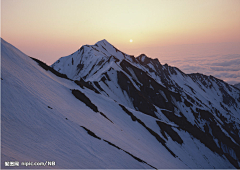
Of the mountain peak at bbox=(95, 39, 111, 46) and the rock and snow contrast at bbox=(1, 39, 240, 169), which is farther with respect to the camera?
the mountain peak at bbox=(95, 39, 111, 46)

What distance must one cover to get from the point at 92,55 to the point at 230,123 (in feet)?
353

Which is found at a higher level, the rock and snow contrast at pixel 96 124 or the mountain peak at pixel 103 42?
the mountain peak at pixel 103 42

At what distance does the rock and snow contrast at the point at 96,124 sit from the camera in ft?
54.4

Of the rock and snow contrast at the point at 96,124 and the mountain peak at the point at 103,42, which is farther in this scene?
the mountain peak at the point at 103,42

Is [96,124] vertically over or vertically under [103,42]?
under

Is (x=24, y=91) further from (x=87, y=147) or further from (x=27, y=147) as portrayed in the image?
(x=87, y=147)

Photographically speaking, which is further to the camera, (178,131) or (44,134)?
(178,131)

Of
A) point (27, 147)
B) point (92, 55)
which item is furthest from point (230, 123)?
point (27, 147)

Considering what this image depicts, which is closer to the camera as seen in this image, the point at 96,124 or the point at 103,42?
the point at 96,124

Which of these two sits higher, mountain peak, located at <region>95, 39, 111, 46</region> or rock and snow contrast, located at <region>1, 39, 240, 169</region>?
mountain peak, located at <region>95, 39, 111, 46</region>

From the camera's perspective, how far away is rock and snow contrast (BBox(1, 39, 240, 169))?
16578 mm

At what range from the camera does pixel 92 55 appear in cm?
11656

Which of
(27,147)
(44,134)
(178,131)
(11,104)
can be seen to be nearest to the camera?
(27,147)

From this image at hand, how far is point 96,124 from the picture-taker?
28.4 metres
